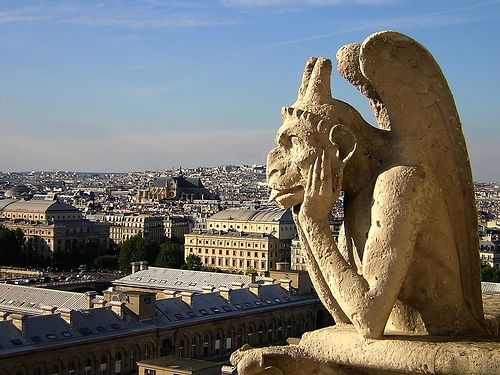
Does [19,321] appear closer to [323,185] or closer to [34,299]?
[34,299]

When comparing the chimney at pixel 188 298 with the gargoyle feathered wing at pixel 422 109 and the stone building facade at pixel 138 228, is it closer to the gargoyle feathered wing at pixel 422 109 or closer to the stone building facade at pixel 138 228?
the gargoyle feathered wing at pixel 422 109

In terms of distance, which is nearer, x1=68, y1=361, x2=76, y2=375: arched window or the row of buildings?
→ the row of buildings

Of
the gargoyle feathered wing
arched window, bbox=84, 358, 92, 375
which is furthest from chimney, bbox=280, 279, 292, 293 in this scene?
the gargoyle feathered wing

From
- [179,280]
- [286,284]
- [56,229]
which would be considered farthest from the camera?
[56,229]

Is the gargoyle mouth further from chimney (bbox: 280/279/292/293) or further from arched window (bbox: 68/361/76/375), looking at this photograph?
chimney (bbox: 280/279/292/293)

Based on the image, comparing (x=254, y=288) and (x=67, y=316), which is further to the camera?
(x=254, y=288)

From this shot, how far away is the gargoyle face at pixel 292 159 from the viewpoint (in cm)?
489

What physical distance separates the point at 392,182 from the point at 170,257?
69716 mm

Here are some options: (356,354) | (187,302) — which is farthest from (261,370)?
(187,302)

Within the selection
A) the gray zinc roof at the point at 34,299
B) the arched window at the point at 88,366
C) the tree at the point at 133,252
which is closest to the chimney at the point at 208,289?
the gray zinc roof at the point at 34,299

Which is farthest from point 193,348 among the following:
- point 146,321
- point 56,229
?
point 56,229

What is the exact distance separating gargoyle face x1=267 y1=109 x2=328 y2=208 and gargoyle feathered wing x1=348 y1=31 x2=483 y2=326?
47cm

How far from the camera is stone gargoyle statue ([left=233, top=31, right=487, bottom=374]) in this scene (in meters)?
4.77

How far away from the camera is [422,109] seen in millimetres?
4879
